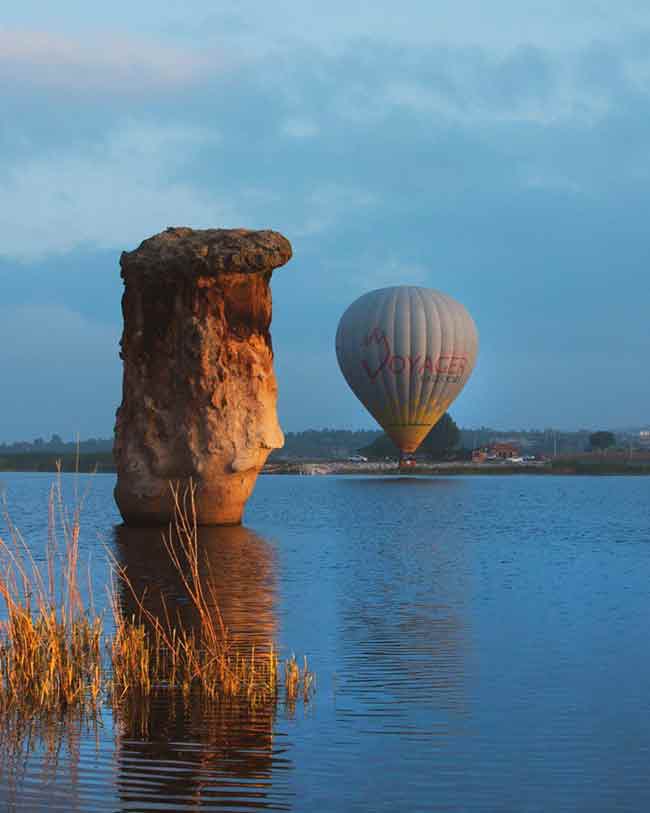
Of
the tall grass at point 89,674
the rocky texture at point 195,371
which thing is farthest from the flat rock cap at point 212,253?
the tall grass at point 89,674

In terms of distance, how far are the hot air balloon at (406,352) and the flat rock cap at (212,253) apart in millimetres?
49981

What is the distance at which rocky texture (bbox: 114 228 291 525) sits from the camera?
31328 mm

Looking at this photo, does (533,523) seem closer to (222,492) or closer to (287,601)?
(222,492)

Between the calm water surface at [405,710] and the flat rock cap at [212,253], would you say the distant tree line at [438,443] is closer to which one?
the flat rock cap at [212,253]

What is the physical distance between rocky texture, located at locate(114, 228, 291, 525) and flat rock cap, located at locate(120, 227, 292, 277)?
1.0 inches

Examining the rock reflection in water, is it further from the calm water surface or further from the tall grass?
the tall grass

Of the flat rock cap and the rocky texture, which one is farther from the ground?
the flat rock cap

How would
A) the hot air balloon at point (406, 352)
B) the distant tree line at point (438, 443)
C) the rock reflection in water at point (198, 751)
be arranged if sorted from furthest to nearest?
the distant tree line at point (438, 443)
the hot air balloon at point (406, 352)
the rock reflection in water at point (198, 751)

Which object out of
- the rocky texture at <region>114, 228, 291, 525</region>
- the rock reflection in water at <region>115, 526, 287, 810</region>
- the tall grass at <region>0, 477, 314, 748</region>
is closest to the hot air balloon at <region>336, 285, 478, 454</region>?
the rocky texture at <region>114, 228, 291, 525</region>

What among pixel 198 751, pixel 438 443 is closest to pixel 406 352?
pixel 198 751

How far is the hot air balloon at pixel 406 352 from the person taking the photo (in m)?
82.0

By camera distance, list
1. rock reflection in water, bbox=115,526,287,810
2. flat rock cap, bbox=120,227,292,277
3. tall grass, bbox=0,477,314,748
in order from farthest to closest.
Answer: flat rock cap, bbox=120,227,292,277
tall grass, bbox=0,477,314,748
rock reflection in water, bbox=115,526,287,810

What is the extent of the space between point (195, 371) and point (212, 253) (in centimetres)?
291

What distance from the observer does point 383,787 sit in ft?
27.3
